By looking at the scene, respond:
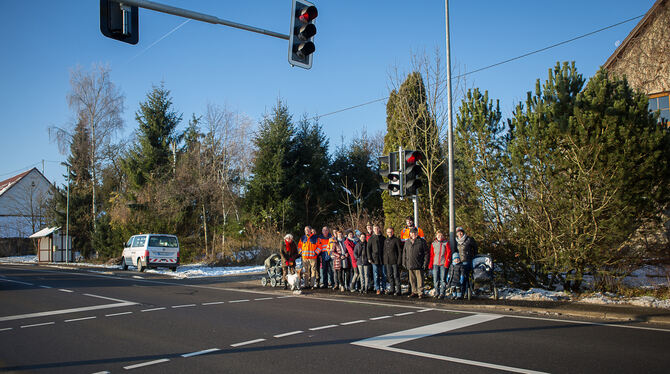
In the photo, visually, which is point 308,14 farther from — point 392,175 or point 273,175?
point 273,175

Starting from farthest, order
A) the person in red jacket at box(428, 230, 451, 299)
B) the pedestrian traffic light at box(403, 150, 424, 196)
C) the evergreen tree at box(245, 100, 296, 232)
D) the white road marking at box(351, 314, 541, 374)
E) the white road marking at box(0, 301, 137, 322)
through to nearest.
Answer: the evergreen tree at box(245, 100, 296, 232) < the pedestrian traffic light at box(403, 150, 424, 196) < the person in red jacket at box(428, 230, 451, 299) < the white road marking at box(0, 301, 137, 322) < the white road marking at box(351, 314, 541, 374)

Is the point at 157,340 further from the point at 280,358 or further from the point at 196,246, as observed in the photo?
the point at 196,246

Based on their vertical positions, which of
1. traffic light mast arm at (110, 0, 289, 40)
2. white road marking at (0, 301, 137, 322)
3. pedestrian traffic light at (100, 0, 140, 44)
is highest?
traffic light mast arm at (110, 0, 289, 40)

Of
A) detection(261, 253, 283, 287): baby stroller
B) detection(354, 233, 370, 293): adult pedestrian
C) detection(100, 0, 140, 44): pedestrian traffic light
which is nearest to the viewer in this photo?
detection(100, 0, 140, 44): pedestrian traffic light

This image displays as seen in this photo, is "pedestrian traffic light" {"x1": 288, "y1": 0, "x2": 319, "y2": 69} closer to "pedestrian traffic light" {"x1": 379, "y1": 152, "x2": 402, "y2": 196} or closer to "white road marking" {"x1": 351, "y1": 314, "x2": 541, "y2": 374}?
"pedestrian traffic light" {"x1": 379, "y1": 152, "x2": 402, "y2": 196}

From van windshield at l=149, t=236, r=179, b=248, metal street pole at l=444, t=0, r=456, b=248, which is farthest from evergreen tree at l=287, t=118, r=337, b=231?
metal street pole at l=444, t=0, r=456, b=248

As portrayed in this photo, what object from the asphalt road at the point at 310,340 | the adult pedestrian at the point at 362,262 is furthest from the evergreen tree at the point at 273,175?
the asphalt road at the point at 310,340

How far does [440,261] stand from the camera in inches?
459

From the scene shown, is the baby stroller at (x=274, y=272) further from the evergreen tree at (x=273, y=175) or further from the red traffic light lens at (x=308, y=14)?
the evergreen tree at (x=273, y=175)

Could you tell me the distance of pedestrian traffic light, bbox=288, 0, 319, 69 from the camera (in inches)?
341

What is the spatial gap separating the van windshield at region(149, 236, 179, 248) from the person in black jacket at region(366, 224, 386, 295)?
45.8ft

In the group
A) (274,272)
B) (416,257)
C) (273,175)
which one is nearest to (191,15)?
(416,257)

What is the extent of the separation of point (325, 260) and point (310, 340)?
7840 millimetres

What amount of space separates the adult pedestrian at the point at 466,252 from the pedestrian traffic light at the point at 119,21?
814 centimetres
